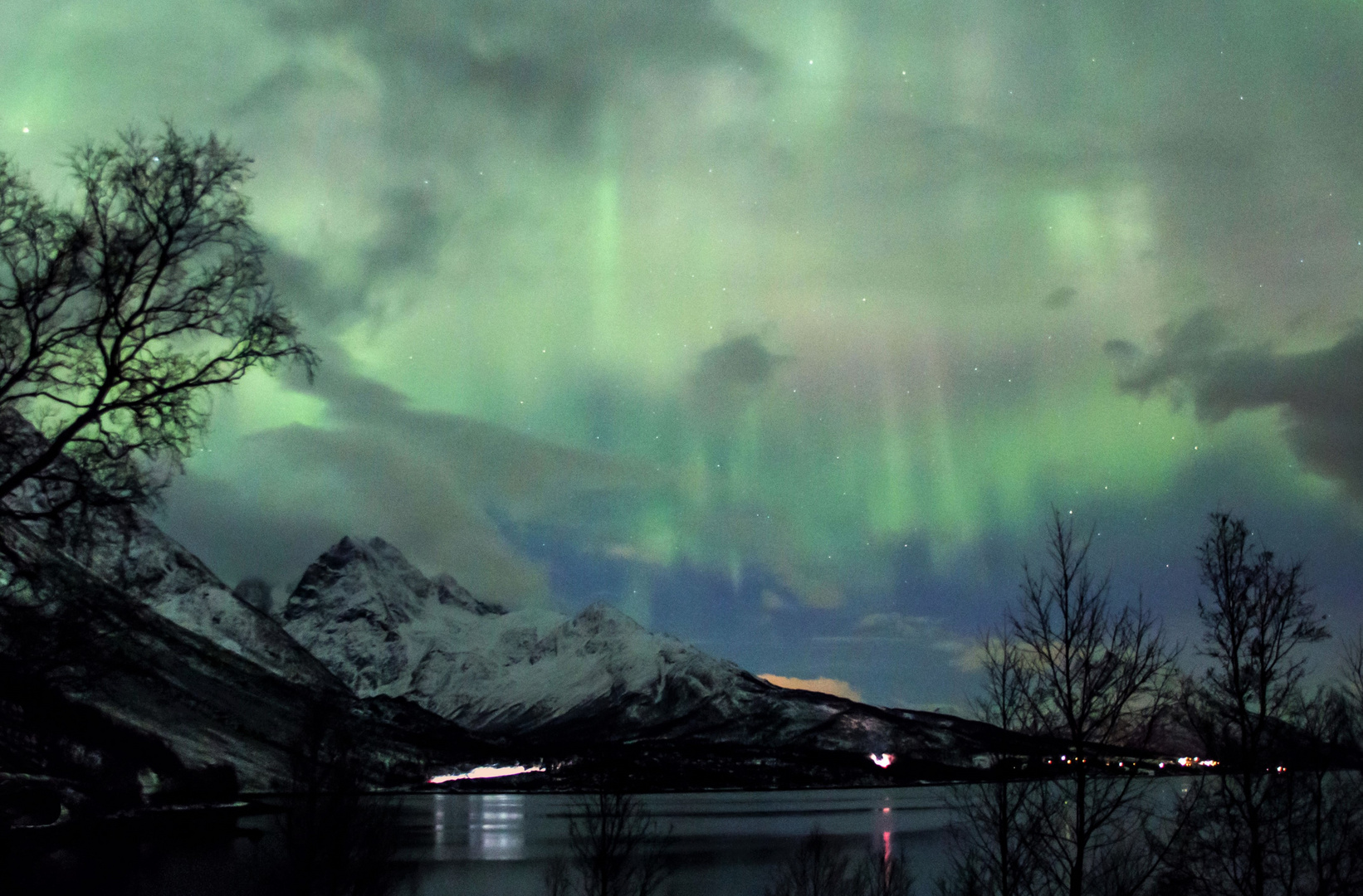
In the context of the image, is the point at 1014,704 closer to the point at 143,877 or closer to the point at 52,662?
the point at 52,662

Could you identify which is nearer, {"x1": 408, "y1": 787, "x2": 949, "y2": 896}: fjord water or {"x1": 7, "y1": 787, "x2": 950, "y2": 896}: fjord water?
{"x1": 7, "y1": 787, "x2": 950, "y2": 896}: fjord water

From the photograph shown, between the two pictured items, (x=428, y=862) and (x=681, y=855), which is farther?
(x=681, y=855)

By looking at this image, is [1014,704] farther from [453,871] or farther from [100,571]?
[453,871]

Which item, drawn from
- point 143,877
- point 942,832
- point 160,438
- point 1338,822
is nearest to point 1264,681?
point 1338,822

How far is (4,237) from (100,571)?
6243 mm

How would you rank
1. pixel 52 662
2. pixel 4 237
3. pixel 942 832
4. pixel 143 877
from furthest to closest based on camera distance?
pixel 942 832, pixel 143 877, pixel 52 662, pixel 4 237

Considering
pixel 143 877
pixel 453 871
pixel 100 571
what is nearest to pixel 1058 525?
pixel 100 571

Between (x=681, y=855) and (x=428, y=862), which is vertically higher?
(x=428, y=862)

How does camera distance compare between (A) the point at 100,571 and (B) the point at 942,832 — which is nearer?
(A) the point at 100,571

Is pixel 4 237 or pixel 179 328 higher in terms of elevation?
pixel 4 237

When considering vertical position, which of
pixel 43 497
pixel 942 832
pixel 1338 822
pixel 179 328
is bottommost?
pixel 942 832

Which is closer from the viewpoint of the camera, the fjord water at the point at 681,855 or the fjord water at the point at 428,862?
the fjord water at the point at 428,862

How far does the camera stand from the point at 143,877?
290 ft

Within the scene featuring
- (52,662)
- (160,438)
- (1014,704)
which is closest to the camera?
(160,438)
